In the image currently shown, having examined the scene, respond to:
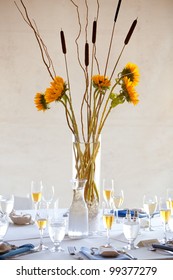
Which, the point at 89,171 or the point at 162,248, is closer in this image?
the point at 162,248

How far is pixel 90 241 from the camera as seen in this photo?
223 cm

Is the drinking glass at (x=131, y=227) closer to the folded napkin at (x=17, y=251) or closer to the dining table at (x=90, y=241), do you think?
the dining table at (x=90, y=241)

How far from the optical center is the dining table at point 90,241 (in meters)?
1.98

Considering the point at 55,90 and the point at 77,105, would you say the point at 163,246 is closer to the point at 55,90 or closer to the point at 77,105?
the point at 55,90

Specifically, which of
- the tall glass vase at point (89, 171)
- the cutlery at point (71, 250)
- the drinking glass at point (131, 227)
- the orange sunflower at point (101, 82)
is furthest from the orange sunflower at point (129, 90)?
the cutlery at point (71, 250)

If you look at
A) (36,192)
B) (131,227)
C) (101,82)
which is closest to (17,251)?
(131,227)

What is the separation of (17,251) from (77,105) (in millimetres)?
2750

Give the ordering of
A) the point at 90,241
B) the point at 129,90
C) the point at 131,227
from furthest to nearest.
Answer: the point at 129,90
the point at 90,241
the point at 131,227

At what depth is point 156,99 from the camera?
15.4 feet

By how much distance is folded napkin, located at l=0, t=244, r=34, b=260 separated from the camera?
1928mm

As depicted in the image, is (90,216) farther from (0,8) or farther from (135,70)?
(0,8)

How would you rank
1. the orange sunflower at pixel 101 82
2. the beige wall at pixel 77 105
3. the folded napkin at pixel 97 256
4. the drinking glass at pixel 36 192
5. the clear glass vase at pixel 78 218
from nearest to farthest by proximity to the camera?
1. the folded napkin at pixel 97 256
2. the clear glass vase at pixel 78 218
3. the orange sunflower at pixel 101 82
4. the drinking glass at pixel 36 192
5. the beige wall at pixel 77 105

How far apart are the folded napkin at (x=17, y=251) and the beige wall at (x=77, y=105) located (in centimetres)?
254

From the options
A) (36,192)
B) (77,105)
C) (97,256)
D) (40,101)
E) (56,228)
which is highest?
(77,105)
